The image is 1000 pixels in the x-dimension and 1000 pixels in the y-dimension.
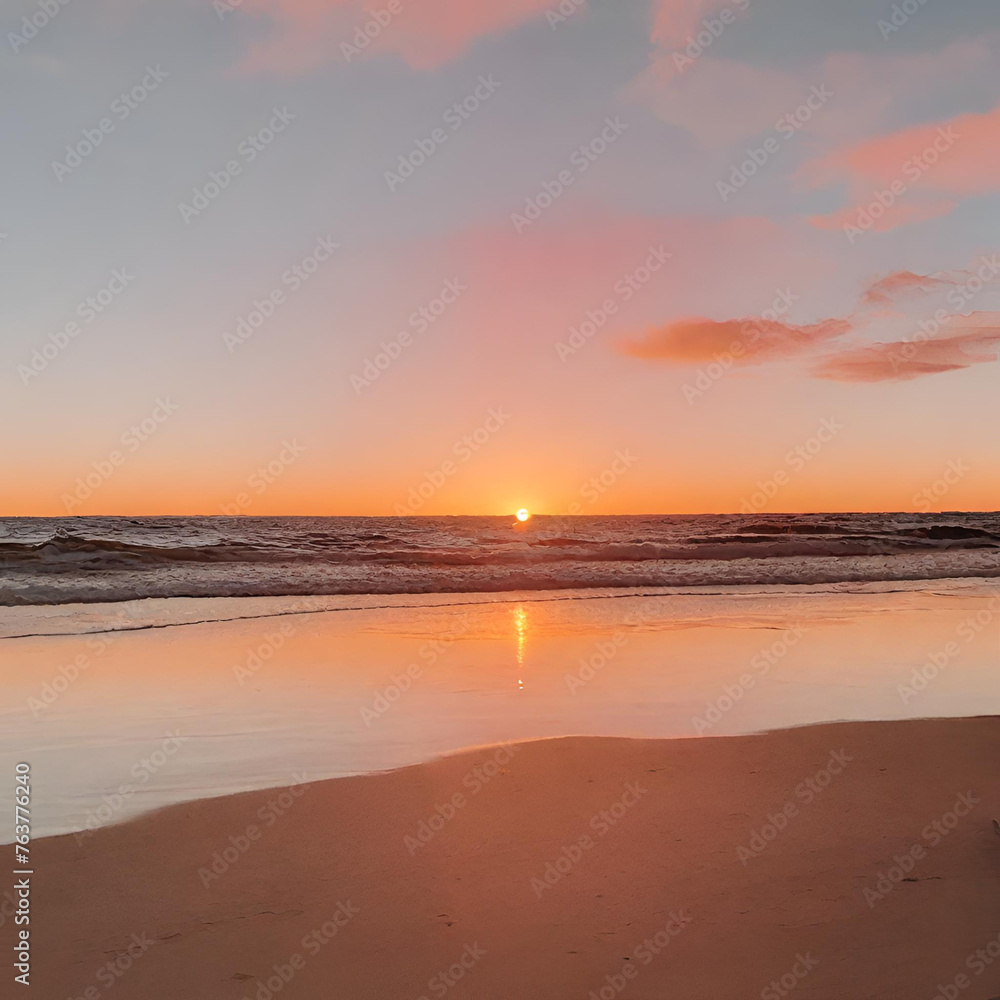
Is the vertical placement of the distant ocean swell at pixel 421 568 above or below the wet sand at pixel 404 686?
above

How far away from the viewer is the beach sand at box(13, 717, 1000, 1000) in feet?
9.98

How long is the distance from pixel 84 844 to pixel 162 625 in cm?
→ 942

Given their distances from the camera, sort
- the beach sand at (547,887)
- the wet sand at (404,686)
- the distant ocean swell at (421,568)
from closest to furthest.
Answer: the beach sand at (547,887), the wet sand at (404,686), the distant ocean swell at (421,568)

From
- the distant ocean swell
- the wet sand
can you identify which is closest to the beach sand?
the wet sand

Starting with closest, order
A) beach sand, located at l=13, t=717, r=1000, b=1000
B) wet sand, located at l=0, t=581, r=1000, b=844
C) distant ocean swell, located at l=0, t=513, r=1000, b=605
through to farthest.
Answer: beach sand, located at l=13, t=717, r=1000, b=1000 → wet sand, located at l=0, t=581, r=1000, b=844 → distant ocean swell, located at l=0, t=513, r=1000, b=605

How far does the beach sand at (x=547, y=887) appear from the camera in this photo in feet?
9.98

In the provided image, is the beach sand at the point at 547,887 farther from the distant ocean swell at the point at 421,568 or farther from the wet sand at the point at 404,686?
the distant ocean swell at the point at 421,568

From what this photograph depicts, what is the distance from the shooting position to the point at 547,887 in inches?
144

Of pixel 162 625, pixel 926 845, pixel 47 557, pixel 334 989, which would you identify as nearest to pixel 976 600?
pixel 926 845

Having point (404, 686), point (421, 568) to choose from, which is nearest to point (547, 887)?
point (404, 686)

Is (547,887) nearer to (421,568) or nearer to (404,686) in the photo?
(404,686)

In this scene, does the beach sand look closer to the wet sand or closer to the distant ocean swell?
the wet sand

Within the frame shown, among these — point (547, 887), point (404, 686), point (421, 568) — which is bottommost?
point (547, 887)

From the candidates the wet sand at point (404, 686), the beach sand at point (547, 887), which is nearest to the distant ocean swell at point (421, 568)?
the wet sand at point (404, 686)
